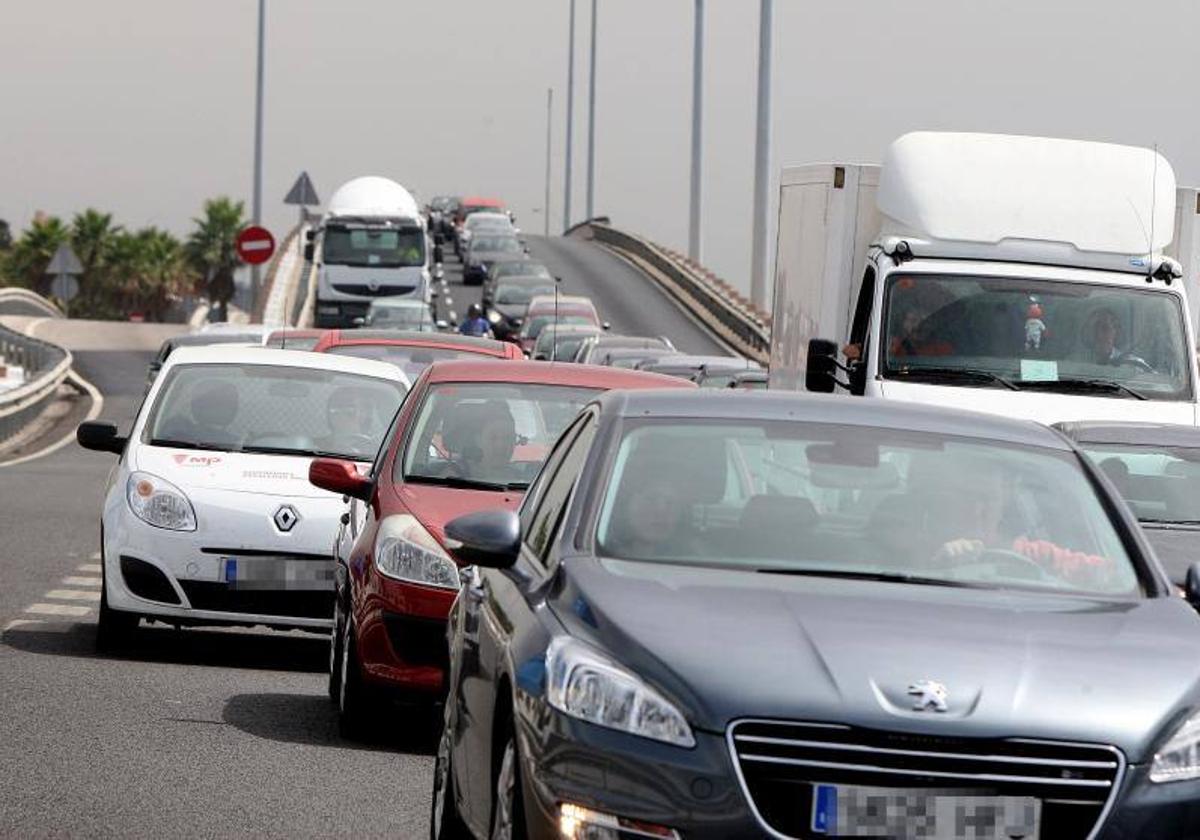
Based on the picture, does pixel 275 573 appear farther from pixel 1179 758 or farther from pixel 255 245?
pixel 255 245

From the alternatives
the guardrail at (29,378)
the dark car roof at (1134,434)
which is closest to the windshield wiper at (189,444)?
the dark car roof at (1134,434)

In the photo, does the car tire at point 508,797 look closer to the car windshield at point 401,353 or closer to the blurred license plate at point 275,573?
the blurred license plate at point 275,573

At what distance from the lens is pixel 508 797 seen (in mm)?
6348

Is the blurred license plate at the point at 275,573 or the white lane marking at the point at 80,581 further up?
the blurred license plate at the point at 275,573

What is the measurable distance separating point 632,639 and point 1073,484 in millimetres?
1791

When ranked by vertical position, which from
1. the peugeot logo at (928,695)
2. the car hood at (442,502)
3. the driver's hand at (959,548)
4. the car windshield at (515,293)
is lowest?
the car windshield at (515,293)

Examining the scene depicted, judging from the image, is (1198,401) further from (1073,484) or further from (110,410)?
(110,410)

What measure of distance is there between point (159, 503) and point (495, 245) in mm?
71478

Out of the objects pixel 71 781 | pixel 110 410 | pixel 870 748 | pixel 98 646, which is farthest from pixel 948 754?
pixel 110 410

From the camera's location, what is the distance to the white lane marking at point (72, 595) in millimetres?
16411

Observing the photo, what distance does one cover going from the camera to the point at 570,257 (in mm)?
95688

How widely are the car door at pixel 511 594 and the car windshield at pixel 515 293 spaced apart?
2056 inches

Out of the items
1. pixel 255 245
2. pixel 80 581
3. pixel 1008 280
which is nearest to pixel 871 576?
pixel 1008 280

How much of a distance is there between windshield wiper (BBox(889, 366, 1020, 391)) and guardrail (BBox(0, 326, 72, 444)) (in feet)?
79.5
